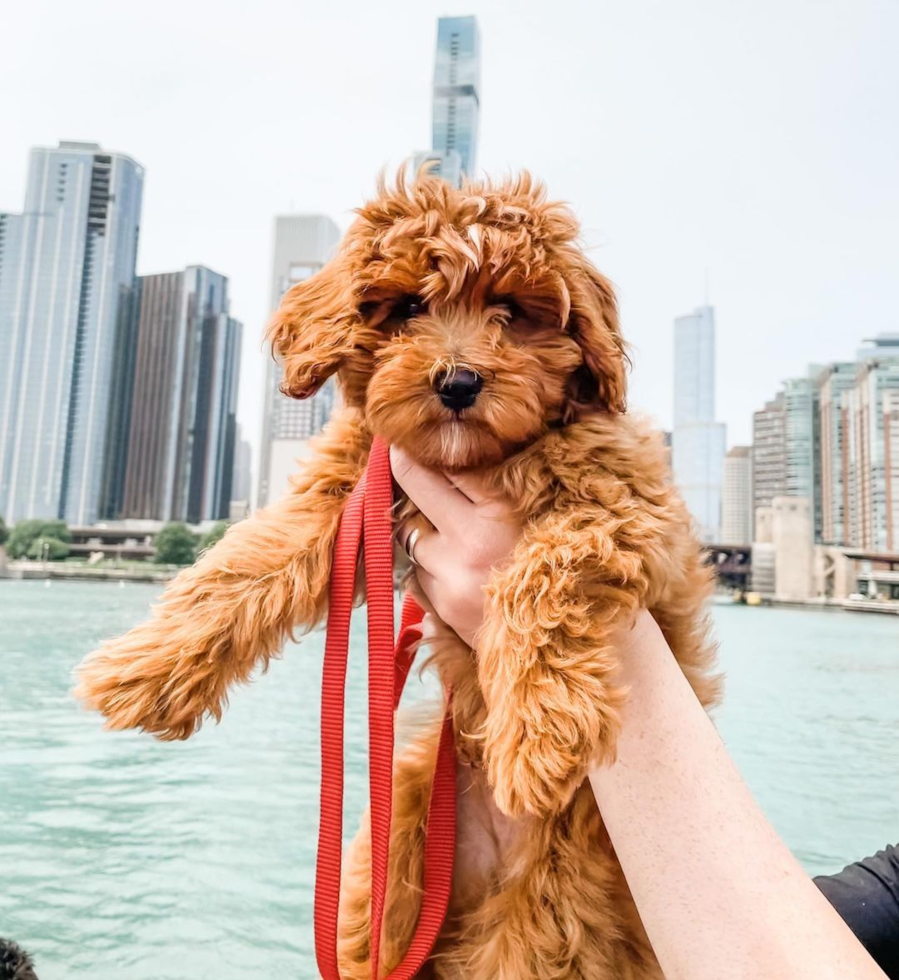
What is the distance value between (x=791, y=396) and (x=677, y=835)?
70.2 metres

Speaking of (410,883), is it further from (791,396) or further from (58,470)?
(58,470)

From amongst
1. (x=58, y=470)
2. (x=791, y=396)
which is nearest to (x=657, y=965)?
(x=791, y=396)

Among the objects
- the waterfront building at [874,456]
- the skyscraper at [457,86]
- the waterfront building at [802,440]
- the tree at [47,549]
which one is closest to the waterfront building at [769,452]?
the waterfront building at [802,440]

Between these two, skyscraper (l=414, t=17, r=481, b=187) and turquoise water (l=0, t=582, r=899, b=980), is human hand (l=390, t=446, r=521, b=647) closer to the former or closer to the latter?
turquoise water (l=0, t=582, r=899, b=980)

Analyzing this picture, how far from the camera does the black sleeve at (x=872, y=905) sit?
134 centimetres

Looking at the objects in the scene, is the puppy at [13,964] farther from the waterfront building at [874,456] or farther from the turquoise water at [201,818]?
the waterfront building at [874,456]

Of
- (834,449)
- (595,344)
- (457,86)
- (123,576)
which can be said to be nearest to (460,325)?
(595,344)

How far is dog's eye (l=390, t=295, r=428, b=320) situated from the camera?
1330 millimetres

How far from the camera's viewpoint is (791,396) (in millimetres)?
63812

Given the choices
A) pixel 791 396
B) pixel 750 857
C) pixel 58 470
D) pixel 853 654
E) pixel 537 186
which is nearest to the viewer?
pixel 750 857

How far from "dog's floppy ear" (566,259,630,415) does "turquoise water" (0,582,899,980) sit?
1.82 ft

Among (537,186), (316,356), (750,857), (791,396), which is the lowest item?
(750,857)

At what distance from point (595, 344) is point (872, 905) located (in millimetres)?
1175

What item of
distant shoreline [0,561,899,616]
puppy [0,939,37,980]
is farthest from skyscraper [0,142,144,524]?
puppy [0,939,37,980]
